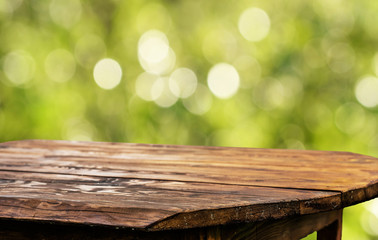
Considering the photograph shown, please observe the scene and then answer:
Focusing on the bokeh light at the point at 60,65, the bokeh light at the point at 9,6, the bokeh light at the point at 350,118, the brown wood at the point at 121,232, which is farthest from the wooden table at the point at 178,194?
the bokeh light at the point at 9,6

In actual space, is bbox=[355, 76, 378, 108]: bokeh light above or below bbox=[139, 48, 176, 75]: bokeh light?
below

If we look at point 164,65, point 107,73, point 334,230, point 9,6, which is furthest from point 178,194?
point 9,6

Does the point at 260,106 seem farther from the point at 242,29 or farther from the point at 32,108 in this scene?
the point at 32,108

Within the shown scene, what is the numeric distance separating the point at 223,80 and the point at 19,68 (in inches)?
44.0

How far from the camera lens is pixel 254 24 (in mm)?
2584

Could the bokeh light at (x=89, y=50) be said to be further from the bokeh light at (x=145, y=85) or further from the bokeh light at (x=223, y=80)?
the bokeh light at (x=223, y=80)

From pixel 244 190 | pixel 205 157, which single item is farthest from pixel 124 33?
pixel 244 190

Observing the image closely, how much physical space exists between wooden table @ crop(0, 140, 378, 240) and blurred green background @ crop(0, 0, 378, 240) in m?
1.08

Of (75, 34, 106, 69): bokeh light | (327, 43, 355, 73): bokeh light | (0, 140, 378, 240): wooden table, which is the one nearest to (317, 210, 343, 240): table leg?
(0, 140, 378, 240): wooden table

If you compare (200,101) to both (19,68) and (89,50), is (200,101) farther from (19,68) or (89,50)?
(19,68)

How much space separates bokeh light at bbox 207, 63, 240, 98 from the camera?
8.49 feet

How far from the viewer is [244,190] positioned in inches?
37.2

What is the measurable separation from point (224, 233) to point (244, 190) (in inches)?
3.8

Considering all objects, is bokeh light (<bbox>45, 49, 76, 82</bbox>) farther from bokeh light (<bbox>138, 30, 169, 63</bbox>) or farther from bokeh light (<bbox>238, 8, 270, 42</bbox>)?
bokeh light (<bbox>238, 8, 270, 42</bbox>)
